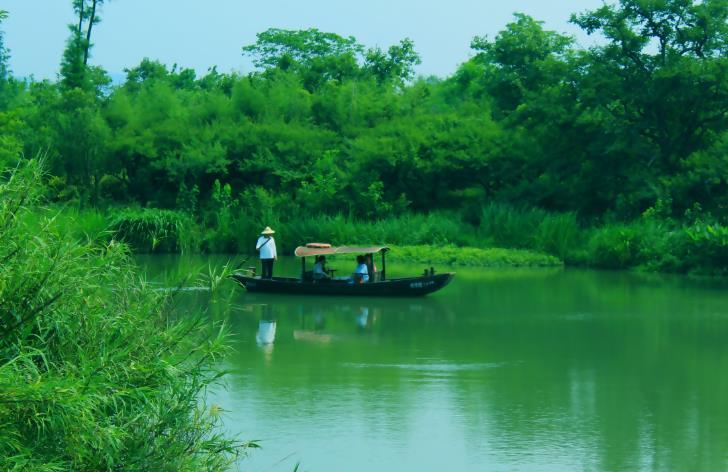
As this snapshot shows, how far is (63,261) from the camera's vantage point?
6.95 meters

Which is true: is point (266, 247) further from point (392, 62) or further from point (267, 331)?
point (392, 62)

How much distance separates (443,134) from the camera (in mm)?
31828

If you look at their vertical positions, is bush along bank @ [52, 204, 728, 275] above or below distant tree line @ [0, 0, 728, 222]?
below

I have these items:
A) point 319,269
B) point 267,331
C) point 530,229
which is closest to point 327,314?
point 319,269

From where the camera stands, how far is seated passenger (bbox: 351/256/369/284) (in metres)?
20.0

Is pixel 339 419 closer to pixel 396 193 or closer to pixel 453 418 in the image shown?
pixel 453 418

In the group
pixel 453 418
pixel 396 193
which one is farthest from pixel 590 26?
pixel 453 418

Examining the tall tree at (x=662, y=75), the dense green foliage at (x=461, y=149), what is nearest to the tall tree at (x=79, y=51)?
the dense green foliage at (x=461, y=149)

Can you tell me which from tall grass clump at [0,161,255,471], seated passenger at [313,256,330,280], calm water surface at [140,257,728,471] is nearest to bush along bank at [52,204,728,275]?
calm water surface at [140,257,728,471]

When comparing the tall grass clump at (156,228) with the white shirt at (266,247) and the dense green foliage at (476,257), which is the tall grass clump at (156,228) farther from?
the white shirt at (266,247)

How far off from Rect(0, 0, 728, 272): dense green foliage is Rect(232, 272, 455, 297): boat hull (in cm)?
645

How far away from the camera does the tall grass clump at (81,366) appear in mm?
6172

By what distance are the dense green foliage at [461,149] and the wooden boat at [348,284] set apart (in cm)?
655

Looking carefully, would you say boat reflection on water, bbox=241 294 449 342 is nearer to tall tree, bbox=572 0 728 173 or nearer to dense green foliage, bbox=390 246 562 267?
dense green foliage, bbox=390 246 562 267
